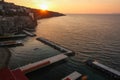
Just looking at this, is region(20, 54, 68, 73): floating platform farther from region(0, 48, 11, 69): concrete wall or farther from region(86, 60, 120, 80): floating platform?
region(86, 60, 120, 80): floating platform

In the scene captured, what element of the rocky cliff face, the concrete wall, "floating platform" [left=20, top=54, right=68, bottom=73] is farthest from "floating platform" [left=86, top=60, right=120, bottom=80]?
the rocky cliff face

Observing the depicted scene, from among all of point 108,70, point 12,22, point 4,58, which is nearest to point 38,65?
point 4,58

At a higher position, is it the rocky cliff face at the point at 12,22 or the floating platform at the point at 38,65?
the rocky cliff face at the point at 12,22

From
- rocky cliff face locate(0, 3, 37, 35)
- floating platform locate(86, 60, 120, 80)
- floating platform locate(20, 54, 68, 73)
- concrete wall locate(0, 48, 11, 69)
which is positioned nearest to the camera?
floating platform locate(86, 60, 120, 80)

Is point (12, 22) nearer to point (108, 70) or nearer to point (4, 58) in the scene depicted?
point (4, 58)

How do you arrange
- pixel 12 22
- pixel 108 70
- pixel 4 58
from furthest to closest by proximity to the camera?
pixel 12 22, pixel 4 58, pixel 108 70

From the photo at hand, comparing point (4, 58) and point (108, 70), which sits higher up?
point (108, 70)

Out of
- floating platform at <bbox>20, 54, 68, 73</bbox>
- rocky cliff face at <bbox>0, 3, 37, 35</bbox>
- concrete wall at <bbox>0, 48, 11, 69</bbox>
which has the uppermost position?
rocky cliff face at <bbox>0, 3, 37, 35</bbox>

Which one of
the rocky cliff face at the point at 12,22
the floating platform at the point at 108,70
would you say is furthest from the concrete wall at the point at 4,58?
the rocky cliff face at the point at 12,22

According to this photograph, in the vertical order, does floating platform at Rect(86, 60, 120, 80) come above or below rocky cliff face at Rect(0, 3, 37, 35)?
below

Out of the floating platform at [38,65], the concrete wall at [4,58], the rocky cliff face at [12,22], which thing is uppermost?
the rocky cliff face at [12,22]

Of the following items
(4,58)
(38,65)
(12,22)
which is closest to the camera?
(38,65)

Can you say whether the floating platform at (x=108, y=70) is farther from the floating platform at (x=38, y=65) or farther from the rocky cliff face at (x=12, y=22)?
the rocky cliff face at (x=12, y=22)
